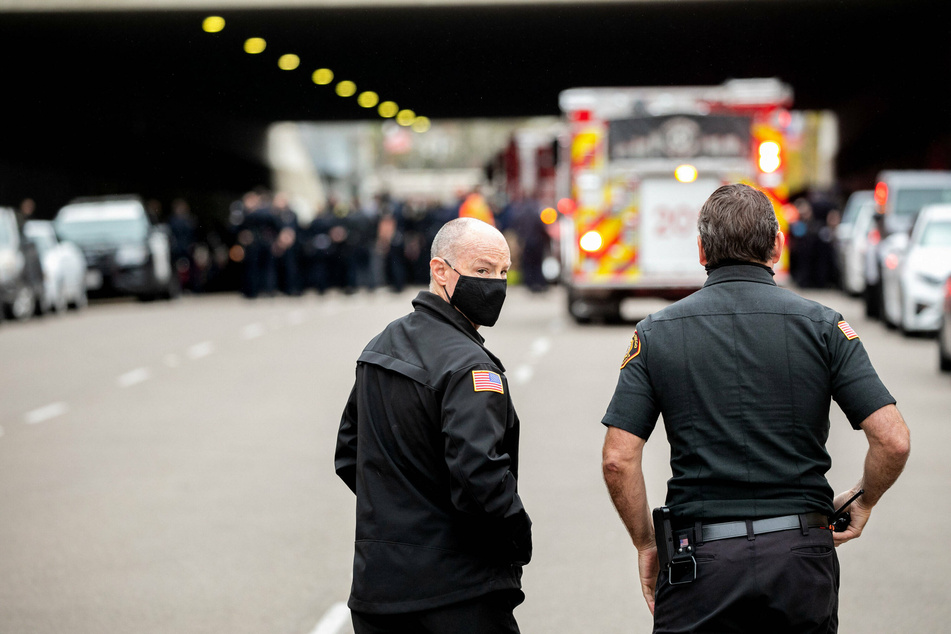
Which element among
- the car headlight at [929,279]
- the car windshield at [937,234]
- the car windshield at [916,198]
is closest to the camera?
the car headlight at [929,279]

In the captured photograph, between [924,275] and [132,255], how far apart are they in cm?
1654

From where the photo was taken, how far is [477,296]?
3594 mm

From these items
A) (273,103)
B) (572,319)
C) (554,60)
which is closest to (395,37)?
(554,60)

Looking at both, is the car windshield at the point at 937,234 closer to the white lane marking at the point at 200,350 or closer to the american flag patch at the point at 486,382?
the white lane marking at the point at 200,350

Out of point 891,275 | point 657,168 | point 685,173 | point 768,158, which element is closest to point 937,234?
point 891,275

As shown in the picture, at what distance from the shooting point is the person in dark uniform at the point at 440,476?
3.36 m

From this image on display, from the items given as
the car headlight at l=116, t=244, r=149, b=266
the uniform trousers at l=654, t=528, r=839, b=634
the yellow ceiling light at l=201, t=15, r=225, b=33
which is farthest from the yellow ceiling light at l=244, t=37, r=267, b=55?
the uniform trousers at l=654, t=528, r=839, b=634

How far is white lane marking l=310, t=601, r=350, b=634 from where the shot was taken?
5602 mm

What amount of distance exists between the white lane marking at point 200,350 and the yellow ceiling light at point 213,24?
5202mm

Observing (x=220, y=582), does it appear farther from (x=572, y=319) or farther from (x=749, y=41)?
(x=749, y=41)

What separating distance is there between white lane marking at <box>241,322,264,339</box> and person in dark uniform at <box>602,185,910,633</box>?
16.4 m

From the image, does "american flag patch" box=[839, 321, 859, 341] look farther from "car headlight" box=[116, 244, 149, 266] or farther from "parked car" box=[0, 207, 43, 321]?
"car headlight" box=[116, 244, 149, 266]

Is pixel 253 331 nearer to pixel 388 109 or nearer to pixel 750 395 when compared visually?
pixel 388 109

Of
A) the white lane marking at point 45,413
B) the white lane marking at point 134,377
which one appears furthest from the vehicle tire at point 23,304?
the white lane marking at point 45,413
